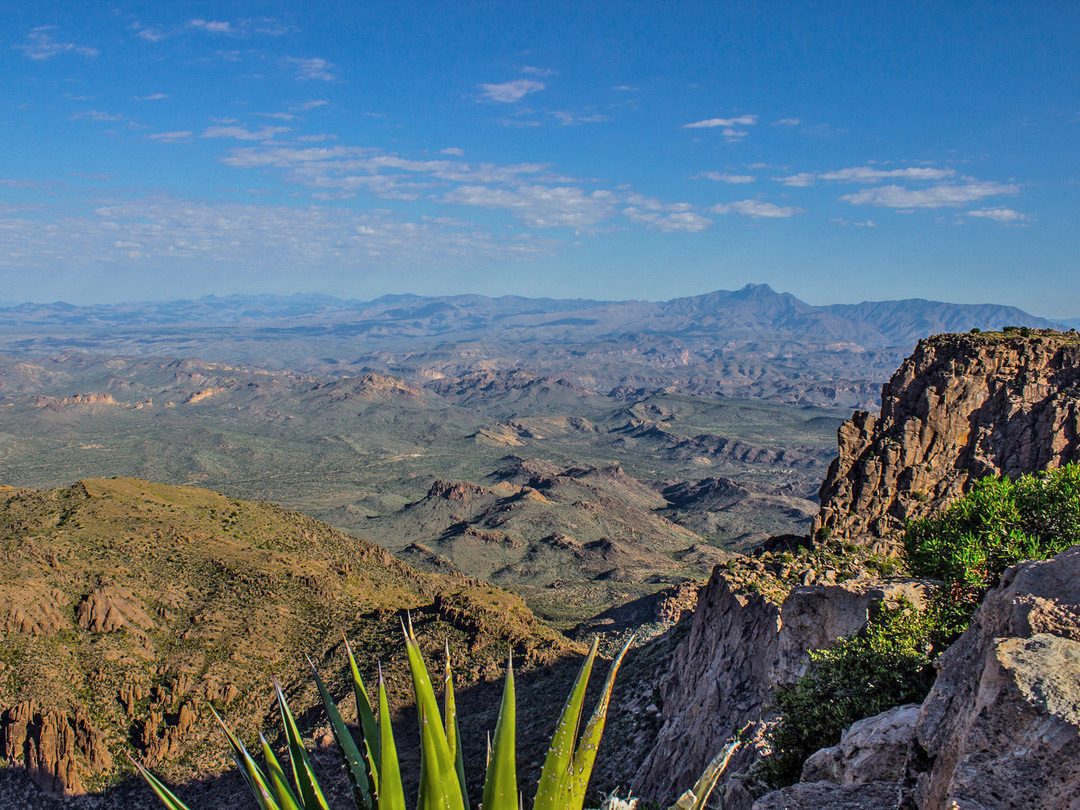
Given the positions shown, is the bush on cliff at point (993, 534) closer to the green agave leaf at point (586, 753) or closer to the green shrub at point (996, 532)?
the green shrub at point (996, 532)

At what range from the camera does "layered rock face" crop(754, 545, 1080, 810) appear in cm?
532

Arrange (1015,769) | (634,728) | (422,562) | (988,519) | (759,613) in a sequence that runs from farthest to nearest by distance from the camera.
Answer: (422,562) < (634,728) < (759,613) < (988,519) < (1015,769)

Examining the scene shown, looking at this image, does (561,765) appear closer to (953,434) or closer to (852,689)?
(852,689)

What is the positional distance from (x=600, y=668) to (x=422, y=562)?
46786 mm

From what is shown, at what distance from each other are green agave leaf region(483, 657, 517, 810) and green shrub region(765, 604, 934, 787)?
35.0ft

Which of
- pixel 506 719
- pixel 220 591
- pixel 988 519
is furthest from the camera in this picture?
pixel 220 591

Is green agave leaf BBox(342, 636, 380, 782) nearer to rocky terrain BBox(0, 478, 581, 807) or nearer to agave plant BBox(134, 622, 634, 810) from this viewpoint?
agave plant BBox(134, 622, 634, 810)

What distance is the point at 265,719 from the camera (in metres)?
32.3

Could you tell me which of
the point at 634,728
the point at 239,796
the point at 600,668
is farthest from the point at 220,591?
Answer: the point at 634,728

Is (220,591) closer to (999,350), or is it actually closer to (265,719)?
(265,719)

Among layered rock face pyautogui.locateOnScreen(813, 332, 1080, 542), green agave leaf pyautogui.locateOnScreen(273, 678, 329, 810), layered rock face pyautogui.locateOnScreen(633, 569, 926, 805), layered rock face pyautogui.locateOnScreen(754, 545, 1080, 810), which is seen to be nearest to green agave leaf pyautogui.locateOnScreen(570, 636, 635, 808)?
green agave leaf pyautogui.locateOnScreen(273, 678, 329, 810)

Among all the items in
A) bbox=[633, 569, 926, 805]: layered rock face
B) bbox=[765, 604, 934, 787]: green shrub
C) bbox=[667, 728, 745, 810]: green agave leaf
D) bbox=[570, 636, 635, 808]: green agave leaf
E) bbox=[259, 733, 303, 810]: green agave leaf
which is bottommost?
bbox=[633, 569, 926, 805]: layered rock face

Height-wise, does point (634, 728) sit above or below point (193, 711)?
above

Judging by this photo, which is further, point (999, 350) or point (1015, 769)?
point (999, 350)
